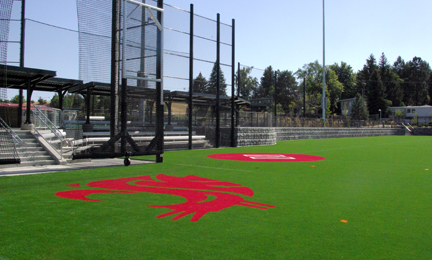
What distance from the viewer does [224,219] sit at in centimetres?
501

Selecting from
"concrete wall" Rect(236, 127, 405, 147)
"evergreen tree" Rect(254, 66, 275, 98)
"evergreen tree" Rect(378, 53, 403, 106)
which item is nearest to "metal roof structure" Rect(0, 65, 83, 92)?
"concrete wall" Rect(236, 127, 405, 147)

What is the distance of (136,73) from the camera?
12.5m

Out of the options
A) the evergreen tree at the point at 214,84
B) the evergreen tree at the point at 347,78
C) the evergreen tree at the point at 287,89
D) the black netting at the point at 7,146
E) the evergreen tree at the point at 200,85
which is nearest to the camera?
the black netting at the point at 7,146

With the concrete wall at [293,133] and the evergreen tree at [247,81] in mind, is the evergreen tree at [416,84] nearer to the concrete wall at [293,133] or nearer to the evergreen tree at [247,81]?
the concrete wall at [293,133]

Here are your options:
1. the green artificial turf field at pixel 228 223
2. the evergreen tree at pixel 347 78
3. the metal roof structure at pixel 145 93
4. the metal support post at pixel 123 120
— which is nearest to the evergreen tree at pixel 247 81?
the metal roof structure at pixel 145 93

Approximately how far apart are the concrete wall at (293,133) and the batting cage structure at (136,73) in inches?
350

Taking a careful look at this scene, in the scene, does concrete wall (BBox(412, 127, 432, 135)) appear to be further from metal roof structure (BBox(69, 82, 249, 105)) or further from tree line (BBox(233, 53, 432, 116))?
metal roof structure (BBox(69, 82, 249, 105))

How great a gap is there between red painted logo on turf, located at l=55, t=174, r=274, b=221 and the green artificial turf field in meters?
0.08

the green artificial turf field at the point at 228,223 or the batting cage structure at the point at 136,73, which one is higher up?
the batting cage structure at the point at 136,73

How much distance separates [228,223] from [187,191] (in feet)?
7.99

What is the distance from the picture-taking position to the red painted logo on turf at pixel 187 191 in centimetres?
574

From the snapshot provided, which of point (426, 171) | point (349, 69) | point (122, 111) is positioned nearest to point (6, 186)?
point (122, 111)

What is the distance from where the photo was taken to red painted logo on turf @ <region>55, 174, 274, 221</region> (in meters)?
5.74

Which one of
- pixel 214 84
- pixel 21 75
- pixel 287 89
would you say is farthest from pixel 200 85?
pixel 287 89
